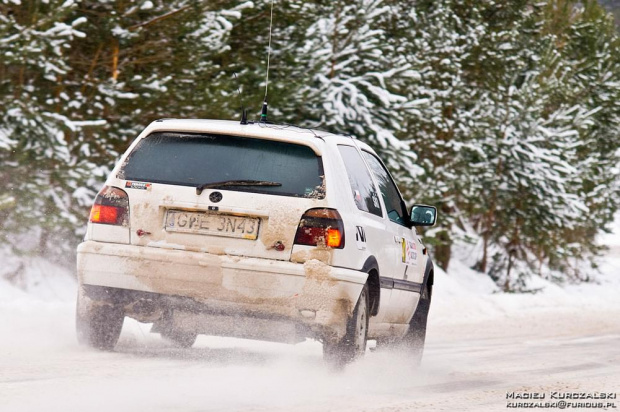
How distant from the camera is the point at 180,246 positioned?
6.82m

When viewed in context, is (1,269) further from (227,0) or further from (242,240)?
(242,240)

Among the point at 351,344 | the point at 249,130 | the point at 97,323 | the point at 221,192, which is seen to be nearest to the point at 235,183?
the point at 221,192

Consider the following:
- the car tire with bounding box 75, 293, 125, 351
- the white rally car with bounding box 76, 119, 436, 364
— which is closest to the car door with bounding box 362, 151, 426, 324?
the white rally car with bounding box 76, 119, 436, 364

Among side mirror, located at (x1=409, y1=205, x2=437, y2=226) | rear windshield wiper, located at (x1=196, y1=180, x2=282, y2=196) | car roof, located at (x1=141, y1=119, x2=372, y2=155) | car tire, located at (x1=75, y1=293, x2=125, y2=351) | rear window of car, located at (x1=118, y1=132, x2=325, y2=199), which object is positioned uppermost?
car roof, located at (x1=141, y1=119, x2=372, y2=155)

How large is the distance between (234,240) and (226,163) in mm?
535

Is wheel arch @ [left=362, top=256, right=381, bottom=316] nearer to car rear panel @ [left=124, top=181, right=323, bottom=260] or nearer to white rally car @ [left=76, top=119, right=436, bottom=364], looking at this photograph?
white rally car @ [left=76, top=119, right=436, bottom=364]

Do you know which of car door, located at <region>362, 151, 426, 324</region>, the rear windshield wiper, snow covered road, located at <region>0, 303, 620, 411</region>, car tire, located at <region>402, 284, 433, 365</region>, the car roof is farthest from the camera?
car tire, located at <region>402, 284, 433, 365</region>

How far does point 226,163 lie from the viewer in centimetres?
698

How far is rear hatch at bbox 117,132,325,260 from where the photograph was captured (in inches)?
265

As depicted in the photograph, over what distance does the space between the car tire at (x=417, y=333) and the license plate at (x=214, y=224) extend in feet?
8.52

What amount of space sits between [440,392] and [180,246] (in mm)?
1820

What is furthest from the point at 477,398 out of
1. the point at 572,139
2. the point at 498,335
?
the point at 572,139

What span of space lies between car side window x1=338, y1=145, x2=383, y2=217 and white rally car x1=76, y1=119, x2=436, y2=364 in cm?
5

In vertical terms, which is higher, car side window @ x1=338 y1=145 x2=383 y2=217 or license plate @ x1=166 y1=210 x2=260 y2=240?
car side window @ x1=338 y1=145 x2=383 y2=217
